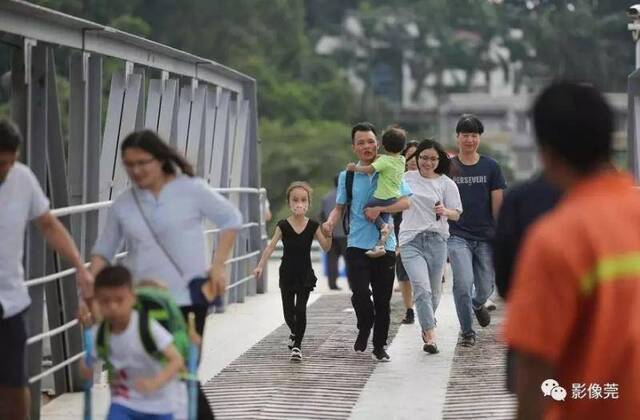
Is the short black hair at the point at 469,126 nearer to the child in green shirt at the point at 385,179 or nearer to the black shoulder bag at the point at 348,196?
the child in green shirt at the point at 385,179

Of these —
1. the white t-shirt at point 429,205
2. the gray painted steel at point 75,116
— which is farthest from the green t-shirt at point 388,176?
the gray painted steel at point 75,116

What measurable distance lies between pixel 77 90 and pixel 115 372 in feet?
13.8

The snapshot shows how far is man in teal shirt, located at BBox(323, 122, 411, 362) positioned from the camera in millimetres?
11398

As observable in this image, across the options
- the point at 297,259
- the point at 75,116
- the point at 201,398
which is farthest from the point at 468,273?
the point at 201,398

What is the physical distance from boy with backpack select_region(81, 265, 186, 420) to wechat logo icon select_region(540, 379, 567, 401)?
2114mm

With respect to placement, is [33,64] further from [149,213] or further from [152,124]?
[152,124]

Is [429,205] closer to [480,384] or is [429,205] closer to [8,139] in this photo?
[480,384]

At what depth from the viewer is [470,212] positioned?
475 inches

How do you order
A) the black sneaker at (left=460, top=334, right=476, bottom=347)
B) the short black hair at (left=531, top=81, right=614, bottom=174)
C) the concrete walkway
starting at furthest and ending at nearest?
the black sneaker at (left=460, top=334, right=476, bottom=347)
the concrete walkway
the short black hair at (left=531, top=81, right=614, bottom=174)

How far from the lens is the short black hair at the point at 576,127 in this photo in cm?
421

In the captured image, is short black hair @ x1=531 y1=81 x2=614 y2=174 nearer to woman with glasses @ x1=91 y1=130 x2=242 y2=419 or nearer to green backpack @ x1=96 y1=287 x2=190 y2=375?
green backpack @ x1=96 y1=287 x2=190 y2=375

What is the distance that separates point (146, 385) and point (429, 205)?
5.79 metres

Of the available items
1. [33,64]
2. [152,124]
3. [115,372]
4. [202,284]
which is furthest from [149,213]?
[152,124]

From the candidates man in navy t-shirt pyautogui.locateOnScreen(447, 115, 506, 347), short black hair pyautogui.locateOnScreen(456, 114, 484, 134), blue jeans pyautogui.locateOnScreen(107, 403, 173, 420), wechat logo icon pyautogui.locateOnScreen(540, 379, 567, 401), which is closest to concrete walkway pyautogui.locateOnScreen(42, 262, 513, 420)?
man in navy t-shirt pyautogui.locateOnScreen(447, 115, 506, 347)
